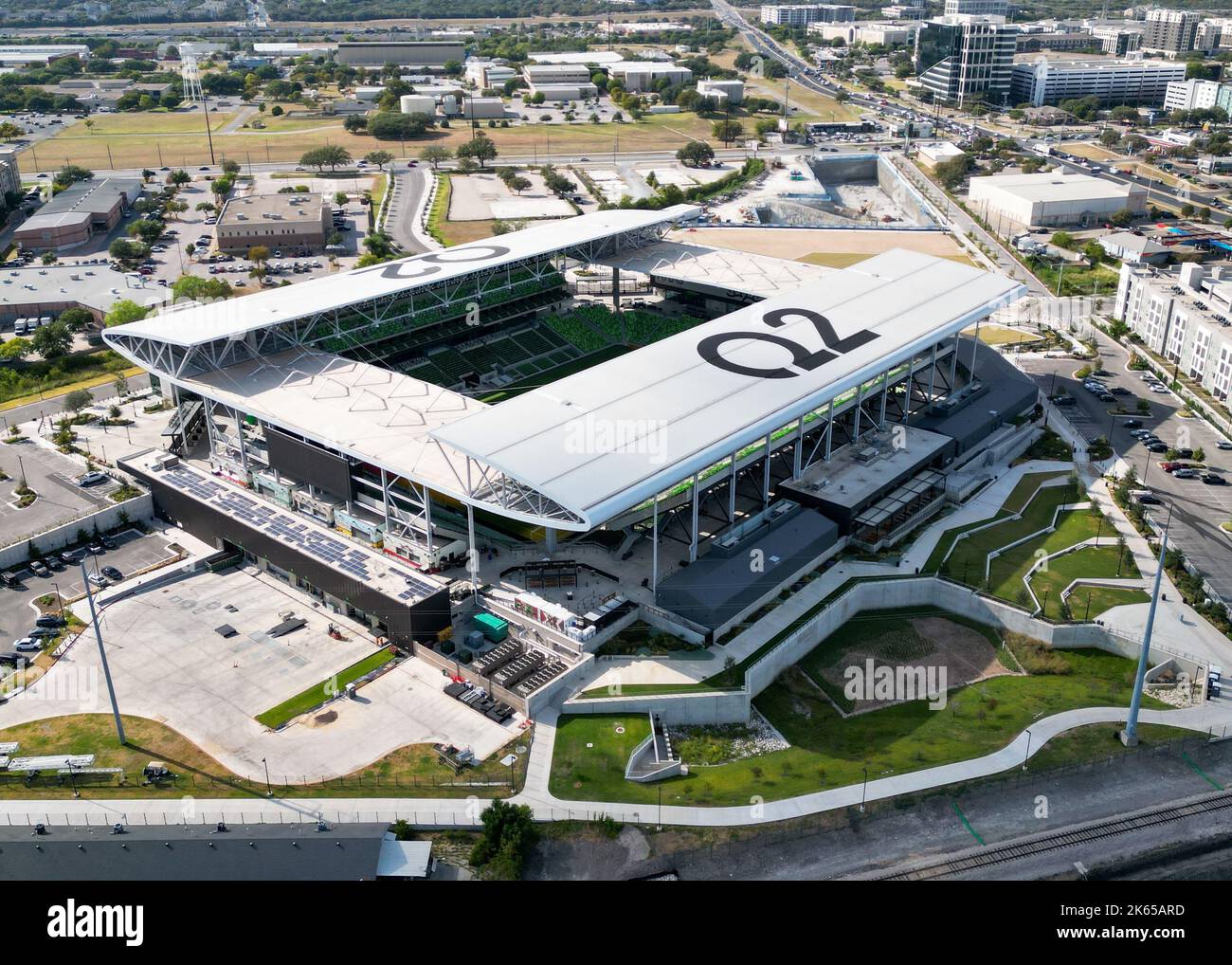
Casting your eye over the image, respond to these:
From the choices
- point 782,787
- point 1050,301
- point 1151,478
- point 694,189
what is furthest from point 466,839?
point 694,189

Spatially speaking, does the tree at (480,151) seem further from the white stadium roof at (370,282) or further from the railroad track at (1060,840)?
the railroad track at (1060,840)

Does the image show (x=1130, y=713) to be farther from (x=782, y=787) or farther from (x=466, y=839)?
(x=466, y=839)

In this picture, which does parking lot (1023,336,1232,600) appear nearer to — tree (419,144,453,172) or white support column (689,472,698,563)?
white support column (689,472,698,563)

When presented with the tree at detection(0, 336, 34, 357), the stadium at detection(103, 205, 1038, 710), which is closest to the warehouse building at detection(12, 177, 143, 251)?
the tree at detection(0, 336, 34, 357)

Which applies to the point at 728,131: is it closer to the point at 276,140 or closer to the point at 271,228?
the point at 276,140

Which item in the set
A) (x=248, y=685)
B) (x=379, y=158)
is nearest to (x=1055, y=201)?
(x=379, y=158)

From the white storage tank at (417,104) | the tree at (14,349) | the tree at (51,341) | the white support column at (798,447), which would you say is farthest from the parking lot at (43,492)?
the white storage tank at (417,104)
